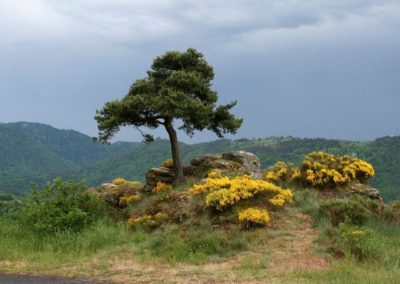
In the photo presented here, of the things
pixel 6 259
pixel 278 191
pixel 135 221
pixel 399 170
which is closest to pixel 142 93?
pixel 135 221

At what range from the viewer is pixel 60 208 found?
21.7 meters

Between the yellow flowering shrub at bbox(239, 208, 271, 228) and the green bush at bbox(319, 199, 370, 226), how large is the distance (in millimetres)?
2838

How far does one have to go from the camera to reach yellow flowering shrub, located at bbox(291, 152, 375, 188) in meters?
25.6

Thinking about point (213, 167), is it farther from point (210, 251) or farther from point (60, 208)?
point (210, 251)

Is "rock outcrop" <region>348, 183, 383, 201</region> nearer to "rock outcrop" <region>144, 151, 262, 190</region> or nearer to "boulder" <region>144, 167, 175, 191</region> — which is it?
"rock outcrop" <region>144, 151, 262, 190</region>

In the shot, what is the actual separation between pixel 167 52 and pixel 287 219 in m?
14.0

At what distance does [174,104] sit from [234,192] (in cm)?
757

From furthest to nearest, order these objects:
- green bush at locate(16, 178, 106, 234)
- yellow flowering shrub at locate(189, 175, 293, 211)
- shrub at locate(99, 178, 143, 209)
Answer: shrub at locate(99, 178, 143, 209) < green bush at locate(16, 178, 106, 234) < yellow flowering shrub at locate(189, 175, 293, 211)

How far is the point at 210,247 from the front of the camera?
17359 mm

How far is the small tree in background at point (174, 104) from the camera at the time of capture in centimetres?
2666

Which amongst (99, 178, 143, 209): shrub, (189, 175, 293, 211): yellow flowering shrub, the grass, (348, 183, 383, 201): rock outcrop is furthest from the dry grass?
(99, 178, 143, 209): shrub

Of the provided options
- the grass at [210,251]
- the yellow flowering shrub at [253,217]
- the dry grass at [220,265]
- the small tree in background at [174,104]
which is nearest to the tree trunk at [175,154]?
the small tree in background at [174,104]

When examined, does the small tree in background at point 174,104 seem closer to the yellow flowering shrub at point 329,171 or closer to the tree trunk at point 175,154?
the tree trunk at point 175,154

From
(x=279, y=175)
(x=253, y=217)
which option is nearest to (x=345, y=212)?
(x=253, y=217)
